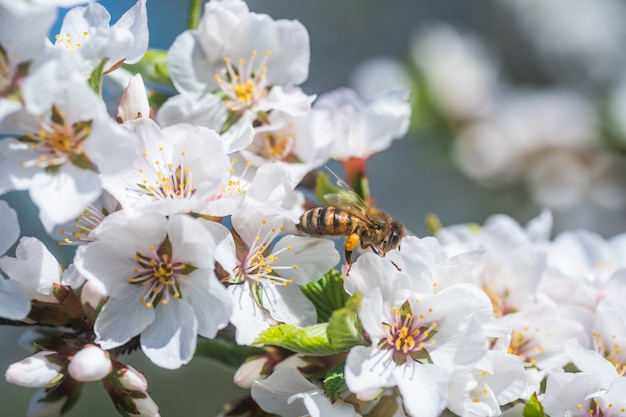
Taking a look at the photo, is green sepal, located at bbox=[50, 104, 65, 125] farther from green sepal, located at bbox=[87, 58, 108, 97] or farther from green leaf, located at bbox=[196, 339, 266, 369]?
green leaf, located at bbox=[196, 339, 266, 369]

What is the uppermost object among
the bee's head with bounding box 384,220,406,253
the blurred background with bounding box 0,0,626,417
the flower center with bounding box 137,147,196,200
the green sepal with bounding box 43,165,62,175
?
the green sepal with bounding box 43,165,62,175

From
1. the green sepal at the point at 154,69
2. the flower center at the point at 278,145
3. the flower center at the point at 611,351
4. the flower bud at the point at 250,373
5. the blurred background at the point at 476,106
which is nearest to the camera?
the flower bud at the point at 250,373

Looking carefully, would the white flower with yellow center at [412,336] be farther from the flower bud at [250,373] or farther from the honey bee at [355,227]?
the flower bud at [250,373]

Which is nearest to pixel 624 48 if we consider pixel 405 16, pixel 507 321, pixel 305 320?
pixel 405 16

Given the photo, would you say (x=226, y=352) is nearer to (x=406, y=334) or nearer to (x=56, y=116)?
(x=406, y=334)

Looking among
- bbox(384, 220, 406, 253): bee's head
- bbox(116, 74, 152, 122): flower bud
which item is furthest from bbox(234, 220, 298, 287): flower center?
bbox(116, 74, 152, 122): flower bud

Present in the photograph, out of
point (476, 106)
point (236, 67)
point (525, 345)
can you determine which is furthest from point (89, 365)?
point (476, 106)

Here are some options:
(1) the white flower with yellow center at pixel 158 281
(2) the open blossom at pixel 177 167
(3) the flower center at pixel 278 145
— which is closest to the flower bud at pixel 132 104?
(2) the open blossom at pixel 177 167
